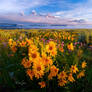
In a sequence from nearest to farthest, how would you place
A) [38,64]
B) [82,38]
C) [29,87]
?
[38,64] → [29,87] → [82,38]

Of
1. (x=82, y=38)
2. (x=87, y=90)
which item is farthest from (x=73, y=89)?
(x=82, y=38)

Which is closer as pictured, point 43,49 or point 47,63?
point 47,63

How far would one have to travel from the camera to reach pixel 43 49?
1.56 meters

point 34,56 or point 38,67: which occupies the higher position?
point 34,56

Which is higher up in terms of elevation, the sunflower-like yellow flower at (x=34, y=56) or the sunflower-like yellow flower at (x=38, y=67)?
the sunflower-like yellow flower at (x=34, y=56)

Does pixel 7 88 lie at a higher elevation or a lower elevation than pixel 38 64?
lower

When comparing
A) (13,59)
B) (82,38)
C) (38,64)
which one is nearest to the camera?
(38,64)

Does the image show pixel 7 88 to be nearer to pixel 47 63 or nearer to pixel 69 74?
pixel 47 63

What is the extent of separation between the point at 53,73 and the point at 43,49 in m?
0.37

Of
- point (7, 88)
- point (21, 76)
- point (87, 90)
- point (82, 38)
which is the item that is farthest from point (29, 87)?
point (82, 38)

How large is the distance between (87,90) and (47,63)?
851mm

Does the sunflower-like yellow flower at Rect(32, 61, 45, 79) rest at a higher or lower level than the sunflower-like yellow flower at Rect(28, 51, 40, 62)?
lower

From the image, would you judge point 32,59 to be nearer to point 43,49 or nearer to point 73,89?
point 43,49

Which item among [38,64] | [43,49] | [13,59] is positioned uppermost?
[43,49]
